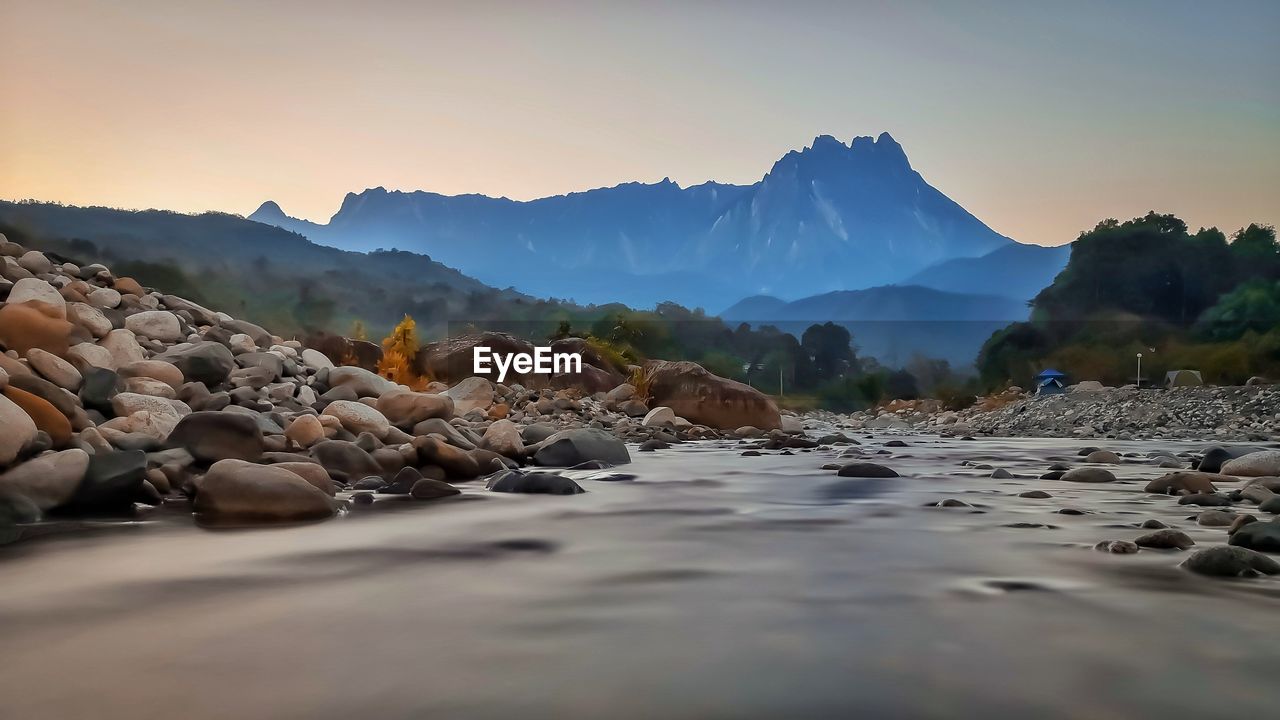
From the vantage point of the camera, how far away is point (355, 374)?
38.5 feet

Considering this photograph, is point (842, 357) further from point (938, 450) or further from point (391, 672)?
point (391, 672)

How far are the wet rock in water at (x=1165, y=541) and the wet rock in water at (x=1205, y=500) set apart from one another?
236cm

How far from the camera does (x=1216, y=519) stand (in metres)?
5.75

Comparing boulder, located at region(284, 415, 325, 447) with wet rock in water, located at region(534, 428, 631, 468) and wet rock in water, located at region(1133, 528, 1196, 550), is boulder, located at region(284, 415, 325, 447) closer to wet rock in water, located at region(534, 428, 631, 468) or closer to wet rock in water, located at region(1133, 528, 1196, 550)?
wet rock in water, located at region(534, 428, 631, 468)

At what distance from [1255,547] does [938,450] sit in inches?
483

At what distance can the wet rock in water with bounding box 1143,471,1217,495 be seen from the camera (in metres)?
7.84

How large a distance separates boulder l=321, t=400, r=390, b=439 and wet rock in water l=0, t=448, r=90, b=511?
11.8ft

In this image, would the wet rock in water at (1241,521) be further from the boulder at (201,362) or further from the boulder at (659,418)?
the boulder at (659,418)

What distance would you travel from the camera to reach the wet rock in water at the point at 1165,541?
486cm

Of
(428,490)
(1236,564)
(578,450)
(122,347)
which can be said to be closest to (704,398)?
(578,450)

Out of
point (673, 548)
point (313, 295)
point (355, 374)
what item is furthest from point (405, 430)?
point (313, 295)

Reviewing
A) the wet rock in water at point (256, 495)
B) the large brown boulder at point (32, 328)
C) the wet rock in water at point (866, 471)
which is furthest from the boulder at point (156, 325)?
the wet rock in water at point (866, 471)

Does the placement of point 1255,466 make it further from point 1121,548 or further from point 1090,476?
point 1121,548

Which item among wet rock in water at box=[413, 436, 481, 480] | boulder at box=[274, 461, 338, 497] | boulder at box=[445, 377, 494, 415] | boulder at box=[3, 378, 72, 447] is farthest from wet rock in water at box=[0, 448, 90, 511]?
boulder at box=[445, 377, 494, 415]
